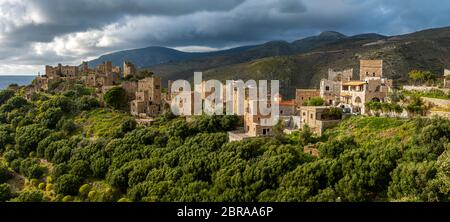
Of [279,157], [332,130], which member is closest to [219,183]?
[279,157]

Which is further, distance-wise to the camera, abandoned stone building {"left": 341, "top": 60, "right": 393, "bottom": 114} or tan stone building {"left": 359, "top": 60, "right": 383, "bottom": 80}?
tan stone building {"left": 359, "top": 60, "right": 383, "bottom": 80}

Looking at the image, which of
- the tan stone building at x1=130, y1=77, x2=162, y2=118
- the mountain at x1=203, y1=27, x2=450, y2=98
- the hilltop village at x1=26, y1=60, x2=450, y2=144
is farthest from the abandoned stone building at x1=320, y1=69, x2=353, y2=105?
the mountain at x1=203, y1=27, x2=450, y2=98

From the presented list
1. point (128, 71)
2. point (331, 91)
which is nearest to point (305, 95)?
point (331, 91)

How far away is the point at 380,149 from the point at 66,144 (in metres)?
28.6

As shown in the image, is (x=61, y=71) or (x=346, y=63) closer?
(x=61, y=71)

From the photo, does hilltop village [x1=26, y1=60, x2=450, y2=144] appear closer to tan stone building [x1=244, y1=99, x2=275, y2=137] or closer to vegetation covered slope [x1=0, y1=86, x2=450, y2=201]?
tan stone building [x1=244, y1=99, x2=275, y2=137]

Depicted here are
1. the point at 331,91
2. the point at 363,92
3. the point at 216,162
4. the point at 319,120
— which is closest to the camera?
the point at 216,162

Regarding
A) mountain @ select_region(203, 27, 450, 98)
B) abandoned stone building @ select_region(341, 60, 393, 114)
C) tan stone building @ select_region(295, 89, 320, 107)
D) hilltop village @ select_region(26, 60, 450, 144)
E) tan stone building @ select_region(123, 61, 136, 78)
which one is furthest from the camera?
mountain @ select_region(203, 27, 450, 98)

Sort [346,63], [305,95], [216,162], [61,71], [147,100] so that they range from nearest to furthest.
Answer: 1. [216,162]
2. [305,95]
3. [147,100]
4. [61,71]
5. [346,63]

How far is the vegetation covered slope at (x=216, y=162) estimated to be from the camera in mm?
22047

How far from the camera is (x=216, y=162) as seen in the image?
28672 millimetres

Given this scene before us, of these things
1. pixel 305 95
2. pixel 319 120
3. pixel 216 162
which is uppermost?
pixel 305 95

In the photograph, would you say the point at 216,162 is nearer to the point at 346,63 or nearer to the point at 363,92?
the point at 363,92

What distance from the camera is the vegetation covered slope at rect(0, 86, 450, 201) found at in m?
22.0
